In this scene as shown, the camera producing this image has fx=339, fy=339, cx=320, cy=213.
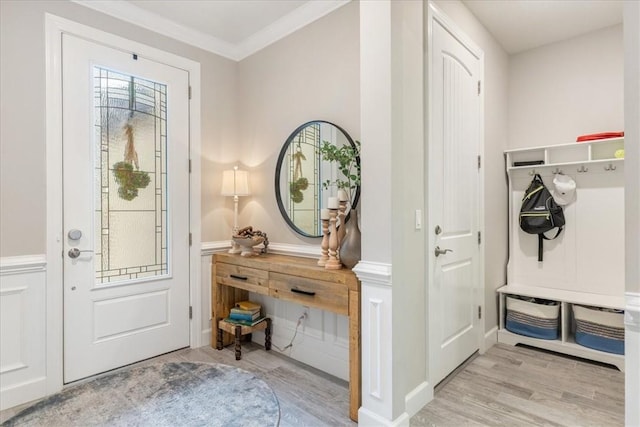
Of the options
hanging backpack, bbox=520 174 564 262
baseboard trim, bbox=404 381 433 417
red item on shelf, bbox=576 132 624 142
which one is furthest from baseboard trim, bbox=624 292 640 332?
red item on shelf, bbox=576 132 624 142

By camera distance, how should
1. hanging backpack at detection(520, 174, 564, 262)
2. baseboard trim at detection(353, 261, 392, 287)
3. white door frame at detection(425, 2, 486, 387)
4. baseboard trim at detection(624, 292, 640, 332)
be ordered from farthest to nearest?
hanging backpack at detection(520, 174, 564, 262), white door frame at detection(425, 2, 486, 387), baseboard trim at detection(353, 261, 392, 287), baseboard trim at detection(624, 292, 640, 332)

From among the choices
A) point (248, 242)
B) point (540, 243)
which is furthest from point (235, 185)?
point (540, 243)

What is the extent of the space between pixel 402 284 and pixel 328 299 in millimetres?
471

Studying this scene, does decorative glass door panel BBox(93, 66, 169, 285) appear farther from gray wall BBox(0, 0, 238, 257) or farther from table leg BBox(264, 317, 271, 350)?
table leg BBox(264, 317, 271, 350)

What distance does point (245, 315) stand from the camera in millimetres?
2781

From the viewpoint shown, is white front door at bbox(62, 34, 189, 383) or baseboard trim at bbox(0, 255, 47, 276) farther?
white front door at bbox(62, 34, 189, 383)

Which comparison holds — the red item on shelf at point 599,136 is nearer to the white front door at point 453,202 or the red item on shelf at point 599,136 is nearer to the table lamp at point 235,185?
the white front door at point 453,202

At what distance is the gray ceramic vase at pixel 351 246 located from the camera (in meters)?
2.05

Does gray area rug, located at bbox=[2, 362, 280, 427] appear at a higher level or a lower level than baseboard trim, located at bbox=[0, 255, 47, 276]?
lower

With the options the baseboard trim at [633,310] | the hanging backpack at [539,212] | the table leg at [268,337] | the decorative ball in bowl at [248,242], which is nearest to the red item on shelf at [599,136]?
the hanging backpack at [539,212]

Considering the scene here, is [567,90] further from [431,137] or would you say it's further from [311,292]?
Answer: [311,292]

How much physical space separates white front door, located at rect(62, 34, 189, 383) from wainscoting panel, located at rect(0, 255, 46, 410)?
0.14 m

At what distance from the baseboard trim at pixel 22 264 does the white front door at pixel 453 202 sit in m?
2.47

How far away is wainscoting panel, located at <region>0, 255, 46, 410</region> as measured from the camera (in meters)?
2.08
